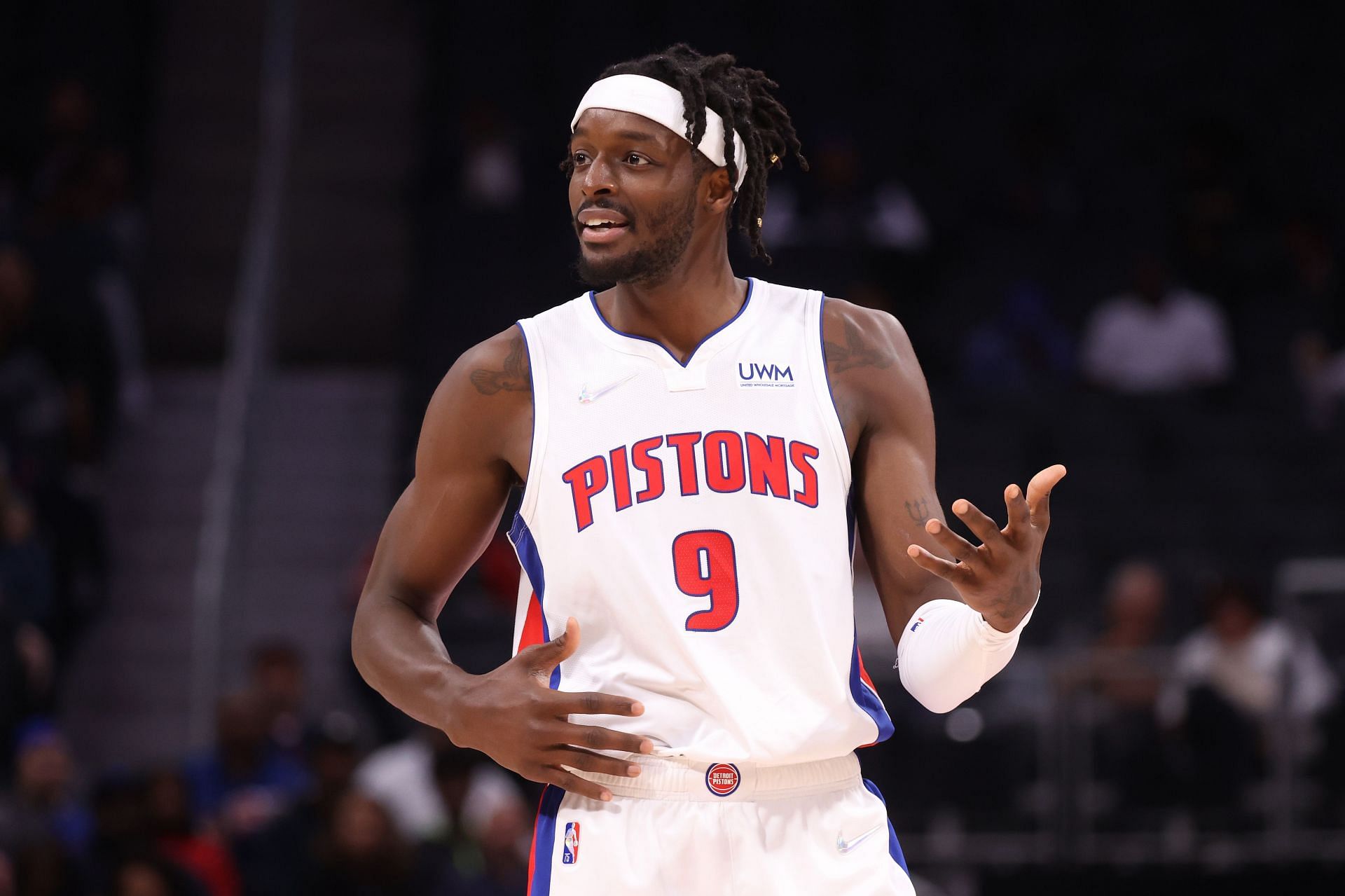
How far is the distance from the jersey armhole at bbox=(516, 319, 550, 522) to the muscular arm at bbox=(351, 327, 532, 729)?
0.06ft

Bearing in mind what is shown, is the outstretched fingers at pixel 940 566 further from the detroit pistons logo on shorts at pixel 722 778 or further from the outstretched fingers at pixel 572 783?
the outstretched fingers at pixel 572 783

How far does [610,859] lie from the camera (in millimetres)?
3514

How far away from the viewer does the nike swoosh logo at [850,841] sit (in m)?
3.54

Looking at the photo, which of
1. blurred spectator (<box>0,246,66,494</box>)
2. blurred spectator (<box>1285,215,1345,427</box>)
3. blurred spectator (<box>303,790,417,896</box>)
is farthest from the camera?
blurred spectator (<box>1285,215,1345,427</box>)

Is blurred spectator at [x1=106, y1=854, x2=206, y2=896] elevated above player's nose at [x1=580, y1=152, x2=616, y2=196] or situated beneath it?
situated beneath

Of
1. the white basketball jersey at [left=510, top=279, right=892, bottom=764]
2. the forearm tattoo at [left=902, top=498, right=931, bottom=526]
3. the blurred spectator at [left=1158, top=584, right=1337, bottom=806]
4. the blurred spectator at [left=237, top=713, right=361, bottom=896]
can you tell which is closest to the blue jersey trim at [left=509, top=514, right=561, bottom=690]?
the white basketball jersey at [left=510, top=279, right=892, bottom=764]

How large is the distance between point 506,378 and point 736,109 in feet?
2.46

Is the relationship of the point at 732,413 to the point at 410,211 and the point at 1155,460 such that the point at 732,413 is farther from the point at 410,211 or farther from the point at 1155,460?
the point at 410,211

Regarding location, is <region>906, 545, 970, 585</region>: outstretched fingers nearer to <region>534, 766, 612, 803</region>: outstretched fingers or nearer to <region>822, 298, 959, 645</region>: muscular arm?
<region>822, 298, 959, 645</region>: muscular arm

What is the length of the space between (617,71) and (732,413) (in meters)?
0.77

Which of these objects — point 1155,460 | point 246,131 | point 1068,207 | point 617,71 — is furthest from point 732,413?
point 246,131

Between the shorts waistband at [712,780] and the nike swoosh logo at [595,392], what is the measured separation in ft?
2.36

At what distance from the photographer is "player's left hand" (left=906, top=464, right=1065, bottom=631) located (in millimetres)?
3295

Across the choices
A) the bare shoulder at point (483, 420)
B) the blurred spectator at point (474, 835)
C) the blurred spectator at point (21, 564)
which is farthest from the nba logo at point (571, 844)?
the blurred spectator at point (21, 564)
